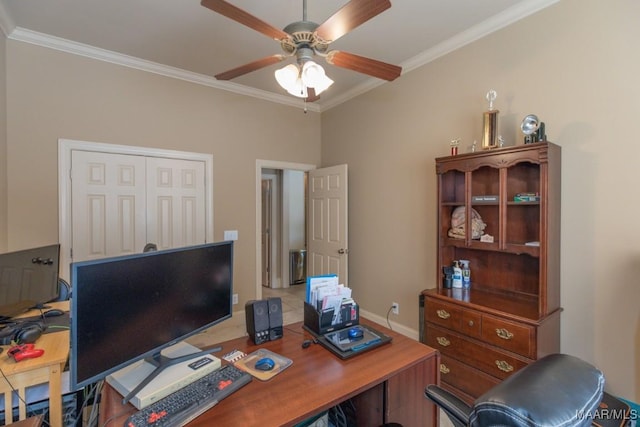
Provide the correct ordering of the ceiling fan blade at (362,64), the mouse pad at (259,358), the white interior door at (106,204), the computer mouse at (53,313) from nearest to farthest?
the mouse pad at (259,358) → the ceiling fan blade at (362,64) → the computer mouse at (53,313) → the white interior door at (106,204)

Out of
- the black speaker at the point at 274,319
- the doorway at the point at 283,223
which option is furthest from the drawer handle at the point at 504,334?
the doorway at the point at 283,223

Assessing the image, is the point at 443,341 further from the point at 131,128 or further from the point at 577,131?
the point at 131,128

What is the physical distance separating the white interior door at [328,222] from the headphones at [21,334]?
276cm

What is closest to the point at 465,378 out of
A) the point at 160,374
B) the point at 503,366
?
the point at 503,366

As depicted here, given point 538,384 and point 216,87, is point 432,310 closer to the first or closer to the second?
point 538,384

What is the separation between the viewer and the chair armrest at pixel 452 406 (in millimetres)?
947

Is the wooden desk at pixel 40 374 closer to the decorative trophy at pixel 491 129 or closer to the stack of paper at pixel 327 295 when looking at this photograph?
the stack of paper at pixel 327 295

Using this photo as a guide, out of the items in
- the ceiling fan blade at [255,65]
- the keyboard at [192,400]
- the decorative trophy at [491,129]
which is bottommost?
the keyboard at [192,400]

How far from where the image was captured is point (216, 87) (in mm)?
3525

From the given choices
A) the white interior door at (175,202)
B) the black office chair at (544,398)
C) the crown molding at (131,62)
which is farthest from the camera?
the white interior door at (175,202)

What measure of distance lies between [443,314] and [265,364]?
1.57 m

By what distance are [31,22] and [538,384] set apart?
12.6 feet

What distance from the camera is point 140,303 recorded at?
1.14 metres

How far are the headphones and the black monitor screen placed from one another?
82 cm
